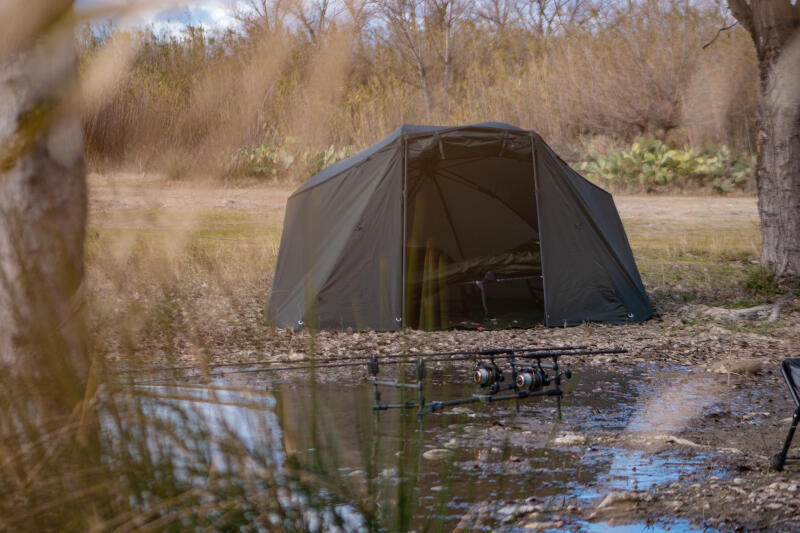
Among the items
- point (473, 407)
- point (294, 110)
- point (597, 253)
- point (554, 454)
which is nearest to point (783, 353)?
point (597, 253)

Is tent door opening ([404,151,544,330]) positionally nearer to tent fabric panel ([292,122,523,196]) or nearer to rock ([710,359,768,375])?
tent fabric panel ([292,122,523,196])

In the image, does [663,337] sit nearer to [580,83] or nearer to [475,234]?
[475,234]

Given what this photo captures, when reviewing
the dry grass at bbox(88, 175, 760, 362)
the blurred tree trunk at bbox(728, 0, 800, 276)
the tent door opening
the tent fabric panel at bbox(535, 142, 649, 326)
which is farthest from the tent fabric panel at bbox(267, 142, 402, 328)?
the blurred tree trunk at bbox(728, 0, 800, 276)

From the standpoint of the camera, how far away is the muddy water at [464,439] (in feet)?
5.10

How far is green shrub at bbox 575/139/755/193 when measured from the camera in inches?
713

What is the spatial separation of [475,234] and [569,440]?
598cm

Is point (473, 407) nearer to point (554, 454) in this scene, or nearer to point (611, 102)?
point (554, 454)

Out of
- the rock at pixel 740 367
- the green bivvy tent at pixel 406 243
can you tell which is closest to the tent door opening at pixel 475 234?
the green bivvy tent at pixel 406 243

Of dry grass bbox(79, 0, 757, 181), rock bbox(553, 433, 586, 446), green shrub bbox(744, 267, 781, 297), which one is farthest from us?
dry grass bbox(79, 0, 757, 181)

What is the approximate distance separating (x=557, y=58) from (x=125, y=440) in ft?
68.1

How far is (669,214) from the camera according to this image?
15516 mm

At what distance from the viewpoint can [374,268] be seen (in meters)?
7.88

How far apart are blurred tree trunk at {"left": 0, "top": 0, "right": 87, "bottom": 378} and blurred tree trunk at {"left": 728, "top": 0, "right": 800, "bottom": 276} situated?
801 centimetres

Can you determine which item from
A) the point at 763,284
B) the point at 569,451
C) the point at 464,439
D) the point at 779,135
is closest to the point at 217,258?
the point at 464,439
